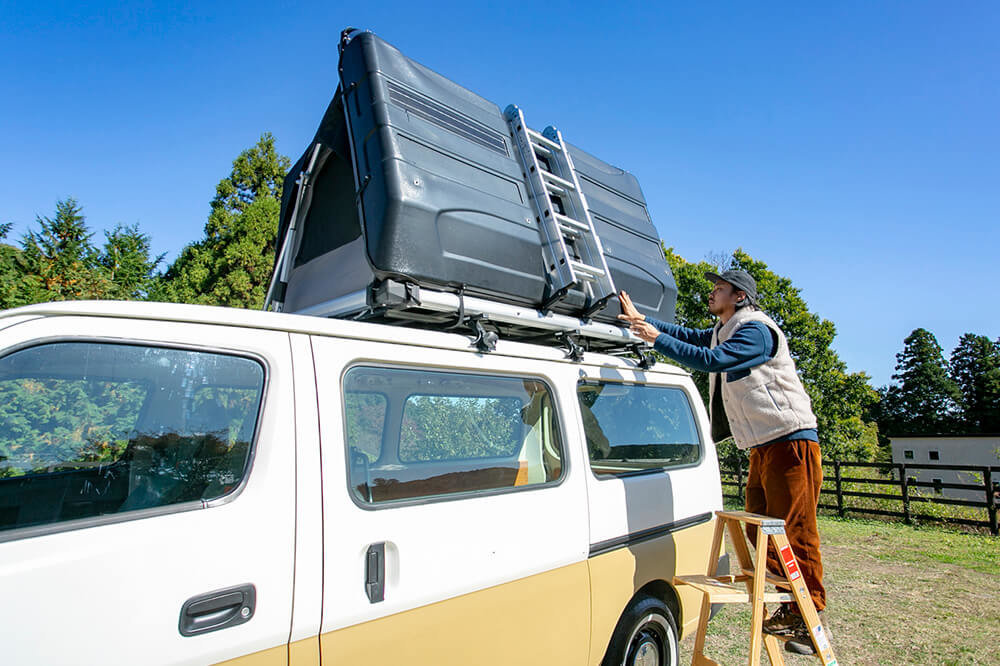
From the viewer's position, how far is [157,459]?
1572 mm

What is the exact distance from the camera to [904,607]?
16.8ft

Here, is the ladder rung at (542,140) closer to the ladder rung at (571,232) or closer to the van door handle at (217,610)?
the ladder rung at (571,232)

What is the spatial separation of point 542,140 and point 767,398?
201cm

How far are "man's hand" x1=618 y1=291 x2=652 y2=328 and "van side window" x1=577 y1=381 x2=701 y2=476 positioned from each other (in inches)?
15.1

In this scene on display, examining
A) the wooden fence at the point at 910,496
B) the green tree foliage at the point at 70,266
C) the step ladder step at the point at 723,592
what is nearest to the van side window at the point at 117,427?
the step ladder step at the point at 723,592

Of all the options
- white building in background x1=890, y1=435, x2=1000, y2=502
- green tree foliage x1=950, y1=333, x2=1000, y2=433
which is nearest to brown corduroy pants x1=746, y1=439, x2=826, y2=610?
white building in background x1=890, y1=435, x2=1000, y2=502

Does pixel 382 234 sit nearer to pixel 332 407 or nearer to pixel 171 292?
pixel 332 407

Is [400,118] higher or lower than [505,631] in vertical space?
higher

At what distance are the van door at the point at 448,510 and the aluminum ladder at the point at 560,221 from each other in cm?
55

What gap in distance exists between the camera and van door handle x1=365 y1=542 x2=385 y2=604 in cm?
167

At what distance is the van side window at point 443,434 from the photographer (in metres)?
1.90

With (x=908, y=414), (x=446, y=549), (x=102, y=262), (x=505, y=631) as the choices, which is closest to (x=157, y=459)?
(x=446, y=549)

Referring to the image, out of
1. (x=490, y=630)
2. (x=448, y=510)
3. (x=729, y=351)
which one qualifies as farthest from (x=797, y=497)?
(x=448, y=510)

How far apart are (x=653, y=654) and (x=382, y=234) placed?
2595 millimetres
